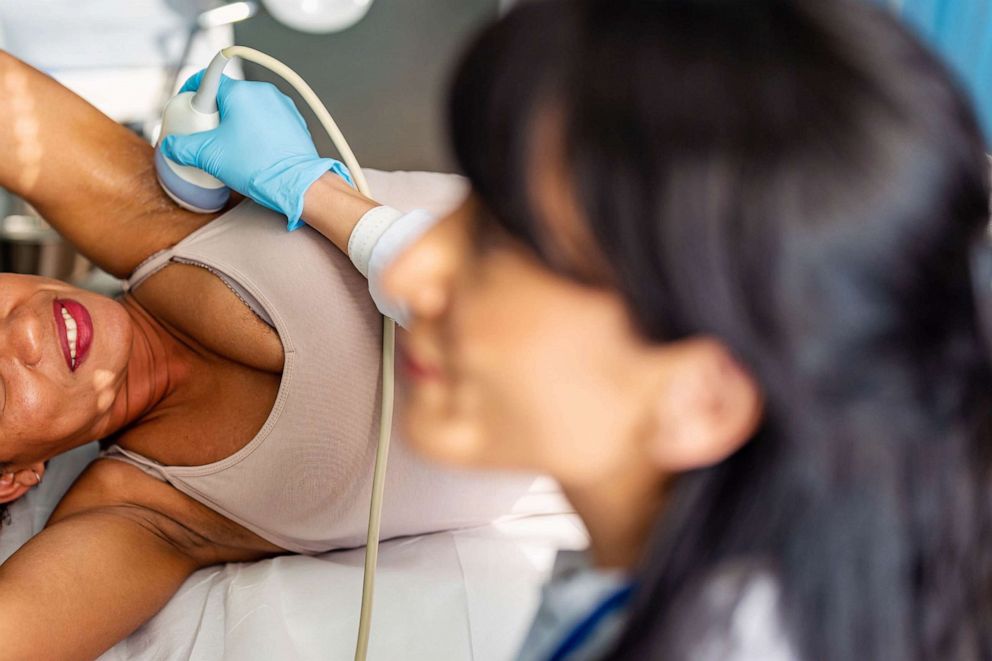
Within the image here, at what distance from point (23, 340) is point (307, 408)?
1.23ft

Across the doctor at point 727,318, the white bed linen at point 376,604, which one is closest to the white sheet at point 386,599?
the white bed linen at point 376,604

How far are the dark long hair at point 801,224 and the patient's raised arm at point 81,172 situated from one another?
90 cm

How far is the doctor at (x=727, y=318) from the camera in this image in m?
0.41

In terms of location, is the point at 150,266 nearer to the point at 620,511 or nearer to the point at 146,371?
the point at 146,371

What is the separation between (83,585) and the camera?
107cm

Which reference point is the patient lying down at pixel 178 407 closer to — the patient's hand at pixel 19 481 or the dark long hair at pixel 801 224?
the patient's hand at pixel 19 481

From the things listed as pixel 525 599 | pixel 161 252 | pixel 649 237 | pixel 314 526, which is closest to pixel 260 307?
pixel 161 252

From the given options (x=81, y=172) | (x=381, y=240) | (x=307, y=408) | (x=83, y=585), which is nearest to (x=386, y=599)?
(x=307, y=408)

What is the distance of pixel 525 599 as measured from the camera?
117cm

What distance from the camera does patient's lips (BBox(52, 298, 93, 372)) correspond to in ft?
3.76

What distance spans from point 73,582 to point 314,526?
1.01 ft

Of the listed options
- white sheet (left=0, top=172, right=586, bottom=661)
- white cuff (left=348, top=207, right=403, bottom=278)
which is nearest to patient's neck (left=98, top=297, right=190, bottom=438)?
white sheet (left=0, top=172, right=586, bottom=661)

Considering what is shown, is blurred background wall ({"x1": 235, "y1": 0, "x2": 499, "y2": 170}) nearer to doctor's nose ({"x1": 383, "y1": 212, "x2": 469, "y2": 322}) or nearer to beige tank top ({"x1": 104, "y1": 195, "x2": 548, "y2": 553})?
beige tank top ({"x1": 104, "y1": 195, "x2": 548, "y2": 553})

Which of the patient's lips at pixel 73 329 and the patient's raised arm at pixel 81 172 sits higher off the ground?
the patient's raised arm at pixel 81 172
